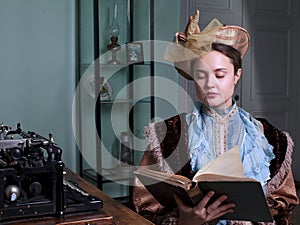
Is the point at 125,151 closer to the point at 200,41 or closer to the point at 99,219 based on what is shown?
the point at 200,41

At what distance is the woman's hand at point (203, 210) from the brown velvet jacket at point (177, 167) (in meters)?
0.15

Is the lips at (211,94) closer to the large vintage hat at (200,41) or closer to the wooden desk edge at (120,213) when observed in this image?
the large vintage hat at (200,41)

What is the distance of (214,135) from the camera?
68.5 inches

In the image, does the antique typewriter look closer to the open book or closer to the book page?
the open book

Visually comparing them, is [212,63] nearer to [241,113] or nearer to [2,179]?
[241,113]

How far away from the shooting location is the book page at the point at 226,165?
144 centimetres

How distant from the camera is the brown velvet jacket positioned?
1718 millimetres

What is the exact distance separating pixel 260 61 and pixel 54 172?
3799mm

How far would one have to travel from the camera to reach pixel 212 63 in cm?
168

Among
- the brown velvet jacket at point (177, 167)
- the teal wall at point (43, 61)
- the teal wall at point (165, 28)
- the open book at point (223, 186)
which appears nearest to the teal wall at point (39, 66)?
the teal wall at point (43, 61)

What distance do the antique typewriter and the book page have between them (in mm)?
367

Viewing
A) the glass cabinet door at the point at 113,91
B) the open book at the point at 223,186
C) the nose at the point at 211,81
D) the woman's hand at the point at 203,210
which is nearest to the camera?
the open book at the point at 223,186

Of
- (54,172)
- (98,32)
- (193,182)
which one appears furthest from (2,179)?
(98,32)

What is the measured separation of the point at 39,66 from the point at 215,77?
212cm
